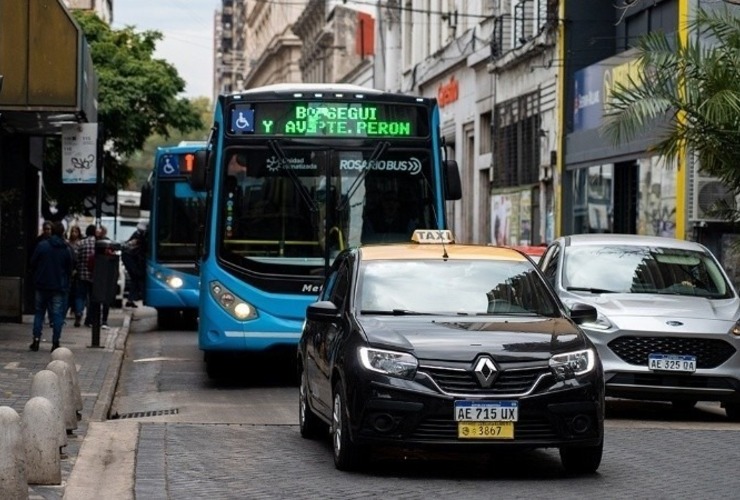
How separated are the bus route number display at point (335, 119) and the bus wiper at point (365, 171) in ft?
0.46

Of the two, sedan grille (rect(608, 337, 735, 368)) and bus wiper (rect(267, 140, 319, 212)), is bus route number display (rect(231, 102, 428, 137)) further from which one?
sedan grille (rect(608, 337, 735, 368))

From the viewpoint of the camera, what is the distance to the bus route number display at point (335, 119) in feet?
60.9

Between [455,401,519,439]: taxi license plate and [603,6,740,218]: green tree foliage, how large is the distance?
9.51m

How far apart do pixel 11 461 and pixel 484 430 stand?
3183 millimetres

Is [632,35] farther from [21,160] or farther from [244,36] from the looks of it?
[244,36]

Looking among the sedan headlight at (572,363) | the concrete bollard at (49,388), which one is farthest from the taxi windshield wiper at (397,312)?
the concrete bollard at (49,388)

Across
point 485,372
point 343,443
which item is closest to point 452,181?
point 343,443

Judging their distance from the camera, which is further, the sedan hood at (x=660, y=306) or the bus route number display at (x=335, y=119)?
the bus route number display at (x=335, y=119)

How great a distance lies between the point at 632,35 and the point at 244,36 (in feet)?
421

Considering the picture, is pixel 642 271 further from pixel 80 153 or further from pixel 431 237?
pixel 80 153

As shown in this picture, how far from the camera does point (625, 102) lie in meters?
20.3

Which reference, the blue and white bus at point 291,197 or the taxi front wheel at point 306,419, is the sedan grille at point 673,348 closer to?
the taxi front wheel at point 306,419

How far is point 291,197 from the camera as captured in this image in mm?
18375

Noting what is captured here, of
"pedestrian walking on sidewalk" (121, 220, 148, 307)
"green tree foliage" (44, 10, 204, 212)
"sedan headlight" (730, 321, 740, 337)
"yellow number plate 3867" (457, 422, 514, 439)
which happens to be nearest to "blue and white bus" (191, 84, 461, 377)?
"sedan headlight" (730, 321, 740, 337)
